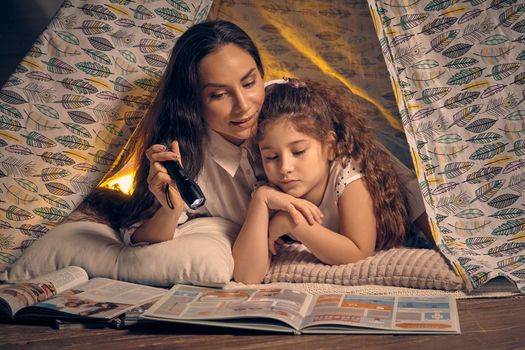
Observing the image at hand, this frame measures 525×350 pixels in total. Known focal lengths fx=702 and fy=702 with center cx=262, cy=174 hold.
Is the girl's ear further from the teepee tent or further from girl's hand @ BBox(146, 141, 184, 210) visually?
girl's hand @ BBox(146, 141, 184, 210)

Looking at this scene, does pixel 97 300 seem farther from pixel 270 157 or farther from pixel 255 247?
pixel 270 157

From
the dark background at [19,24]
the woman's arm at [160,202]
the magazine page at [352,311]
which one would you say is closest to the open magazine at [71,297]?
the woman's arm at [160,202]

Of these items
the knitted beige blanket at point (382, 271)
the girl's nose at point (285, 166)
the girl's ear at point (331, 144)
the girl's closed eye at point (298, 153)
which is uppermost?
the girl's ear at point (331, 144)

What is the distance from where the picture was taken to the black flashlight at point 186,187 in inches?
59.4

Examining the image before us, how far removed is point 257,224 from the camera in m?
1.71

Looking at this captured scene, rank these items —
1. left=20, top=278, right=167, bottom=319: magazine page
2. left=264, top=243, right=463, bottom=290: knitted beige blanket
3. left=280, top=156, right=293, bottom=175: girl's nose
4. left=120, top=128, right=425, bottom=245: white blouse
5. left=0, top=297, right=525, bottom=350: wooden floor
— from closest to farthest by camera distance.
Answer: left=0, top=297, right=525, bottom=350: wooden floor, left=20, top=278, right=167, bottom=319: magazine page, left=264, top=243, right=463, bottom=290: knitted beige blanket, left=280, top=156, right=293, bottom=175: girl's nose, left=120, top=128, right=425, bottom=245: white blouse

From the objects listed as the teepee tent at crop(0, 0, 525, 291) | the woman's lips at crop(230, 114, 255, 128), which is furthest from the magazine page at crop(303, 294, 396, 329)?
the woman's lips at crop(230, 114, 255, 128)

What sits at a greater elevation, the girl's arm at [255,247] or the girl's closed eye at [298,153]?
the girl's closed eye at [298,153]

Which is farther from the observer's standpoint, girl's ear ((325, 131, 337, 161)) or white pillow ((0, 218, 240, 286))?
girl's ear ((325, 131, 337, 161))

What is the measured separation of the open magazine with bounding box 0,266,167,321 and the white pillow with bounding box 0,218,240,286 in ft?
0.16

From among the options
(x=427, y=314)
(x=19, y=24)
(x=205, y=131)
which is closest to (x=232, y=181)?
(x=205, y=131)

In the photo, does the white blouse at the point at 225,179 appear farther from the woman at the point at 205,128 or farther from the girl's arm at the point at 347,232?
the girl's arm at the point at 347,232

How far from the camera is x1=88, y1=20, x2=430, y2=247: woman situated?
1756mm

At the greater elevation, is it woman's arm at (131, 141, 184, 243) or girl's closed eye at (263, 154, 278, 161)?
girl's closed eye at (263, 154, 278, 161)
